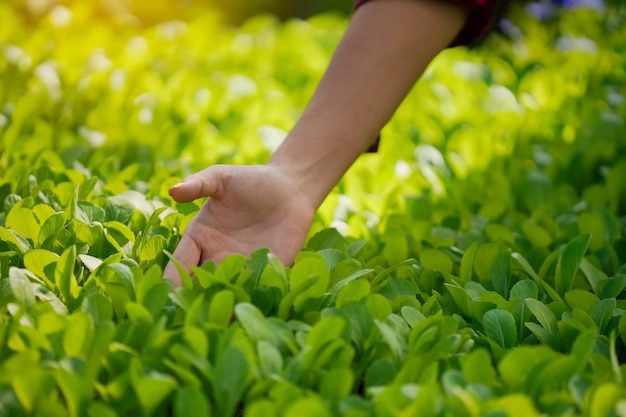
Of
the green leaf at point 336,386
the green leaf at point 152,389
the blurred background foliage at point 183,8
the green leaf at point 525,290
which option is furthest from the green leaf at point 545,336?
the blurred background foliage at point 183,8

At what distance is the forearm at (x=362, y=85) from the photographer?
1902 mm

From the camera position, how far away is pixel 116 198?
191cm

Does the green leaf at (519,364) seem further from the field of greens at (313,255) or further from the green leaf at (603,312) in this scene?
the green leaf at (603,312)

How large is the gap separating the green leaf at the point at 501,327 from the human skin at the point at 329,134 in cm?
50

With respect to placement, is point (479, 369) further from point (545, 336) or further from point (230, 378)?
point (230, 378)

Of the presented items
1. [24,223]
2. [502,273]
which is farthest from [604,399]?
[24,223]

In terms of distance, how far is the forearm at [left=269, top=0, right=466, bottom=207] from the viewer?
190 centimetres

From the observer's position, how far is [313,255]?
154 centimetres

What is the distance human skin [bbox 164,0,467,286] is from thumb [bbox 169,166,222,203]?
0.04 ft

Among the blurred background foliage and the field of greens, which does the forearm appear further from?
the blurred background foliage

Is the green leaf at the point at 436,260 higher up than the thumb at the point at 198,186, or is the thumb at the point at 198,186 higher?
the thumb at the point at 198,186

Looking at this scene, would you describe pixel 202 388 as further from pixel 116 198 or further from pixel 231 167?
pixel 116 198

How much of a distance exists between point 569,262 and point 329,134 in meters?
0.62

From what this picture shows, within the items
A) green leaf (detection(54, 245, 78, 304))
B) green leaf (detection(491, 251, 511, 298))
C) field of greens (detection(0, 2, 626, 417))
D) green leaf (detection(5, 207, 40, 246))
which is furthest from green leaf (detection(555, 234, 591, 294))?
green leaf (detection(5, 207, 40, 246))
